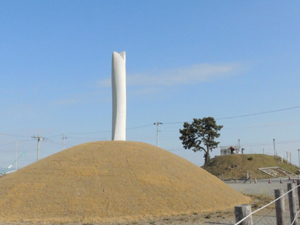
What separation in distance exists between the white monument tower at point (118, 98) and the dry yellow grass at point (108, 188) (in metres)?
2.30

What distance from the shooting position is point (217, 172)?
222 feet

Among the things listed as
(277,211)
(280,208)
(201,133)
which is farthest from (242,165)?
(280,208)

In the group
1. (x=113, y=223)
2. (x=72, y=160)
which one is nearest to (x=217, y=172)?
(x=72, y=160)

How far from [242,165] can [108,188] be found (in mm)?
55309

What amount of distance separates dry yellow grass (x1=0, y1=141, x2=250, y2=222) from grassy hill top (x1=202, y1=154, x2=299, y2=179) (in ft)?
140

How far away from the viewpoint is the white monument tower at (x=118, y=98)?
27844mm

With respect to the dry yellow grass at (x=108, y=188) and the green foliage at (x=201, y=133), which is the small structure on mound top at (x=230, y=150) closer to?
the green foliage at (x=201, y=133)

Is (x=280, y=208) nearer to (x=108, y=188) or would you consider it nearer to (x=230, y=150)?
(x=108, y=188)

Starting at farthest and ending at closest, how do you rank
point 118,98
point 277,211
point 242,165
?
point 242,165 < point 118,98 < point 277,211

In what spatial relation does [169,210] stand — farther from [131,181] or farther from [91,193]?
[91,193]

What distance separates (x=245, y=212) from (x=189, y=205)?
15.0 metres

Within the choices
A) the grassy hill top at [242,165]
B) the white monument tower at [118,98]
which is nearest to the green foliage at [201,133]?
the grassy hill top at [242,165]

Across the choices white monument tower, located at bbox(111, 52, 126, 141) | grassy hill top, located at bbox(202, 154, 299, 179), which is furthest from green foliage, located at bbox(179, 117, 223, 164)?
white monument tower, located at bbox(111, 52, 126, 141)

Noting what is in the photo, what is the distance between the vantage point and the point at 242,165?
69.9m
